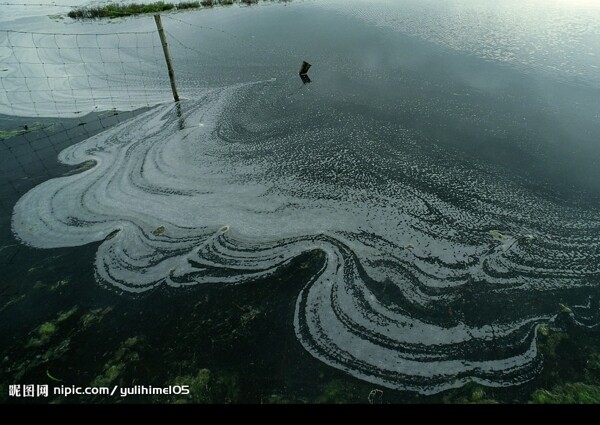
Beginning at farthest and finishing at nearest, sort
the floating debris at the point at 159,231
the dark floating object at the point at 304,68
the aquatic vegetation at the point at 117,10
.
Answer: the aquatic vegetation at the point at 117,10, the dark floating object at the point at 304,68, the floating debris at the point at 159,231

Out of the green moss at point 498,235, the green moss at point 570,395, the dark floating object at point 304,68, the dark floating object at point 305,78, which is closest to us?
the green moss at point 570,395

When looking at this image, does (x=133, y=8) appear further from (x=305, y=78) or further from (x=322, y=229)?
(x=322, y=229)

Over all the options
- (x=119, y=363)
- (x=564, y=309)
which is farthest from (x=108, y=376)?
(x=564, y=309)

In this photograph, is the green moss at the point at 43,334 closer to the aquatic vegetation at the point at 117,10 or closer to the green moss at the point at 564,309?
the green moss at the point at 564,309

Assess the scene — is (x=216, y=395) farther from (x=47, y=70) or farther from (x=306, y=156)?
(x=47, y=70)

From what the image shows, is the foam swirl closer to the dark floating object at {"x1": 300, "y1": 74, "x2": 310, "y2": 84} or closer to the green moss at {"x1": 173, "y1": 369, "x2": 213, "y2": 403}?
the green moss at {"x1": 173, "y1": 369, "x2": 213, "y2": 403}

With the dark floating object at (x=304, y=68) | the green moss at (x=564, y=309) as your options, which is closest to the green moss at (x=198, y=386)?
the green moss at (x=564, y=309)
